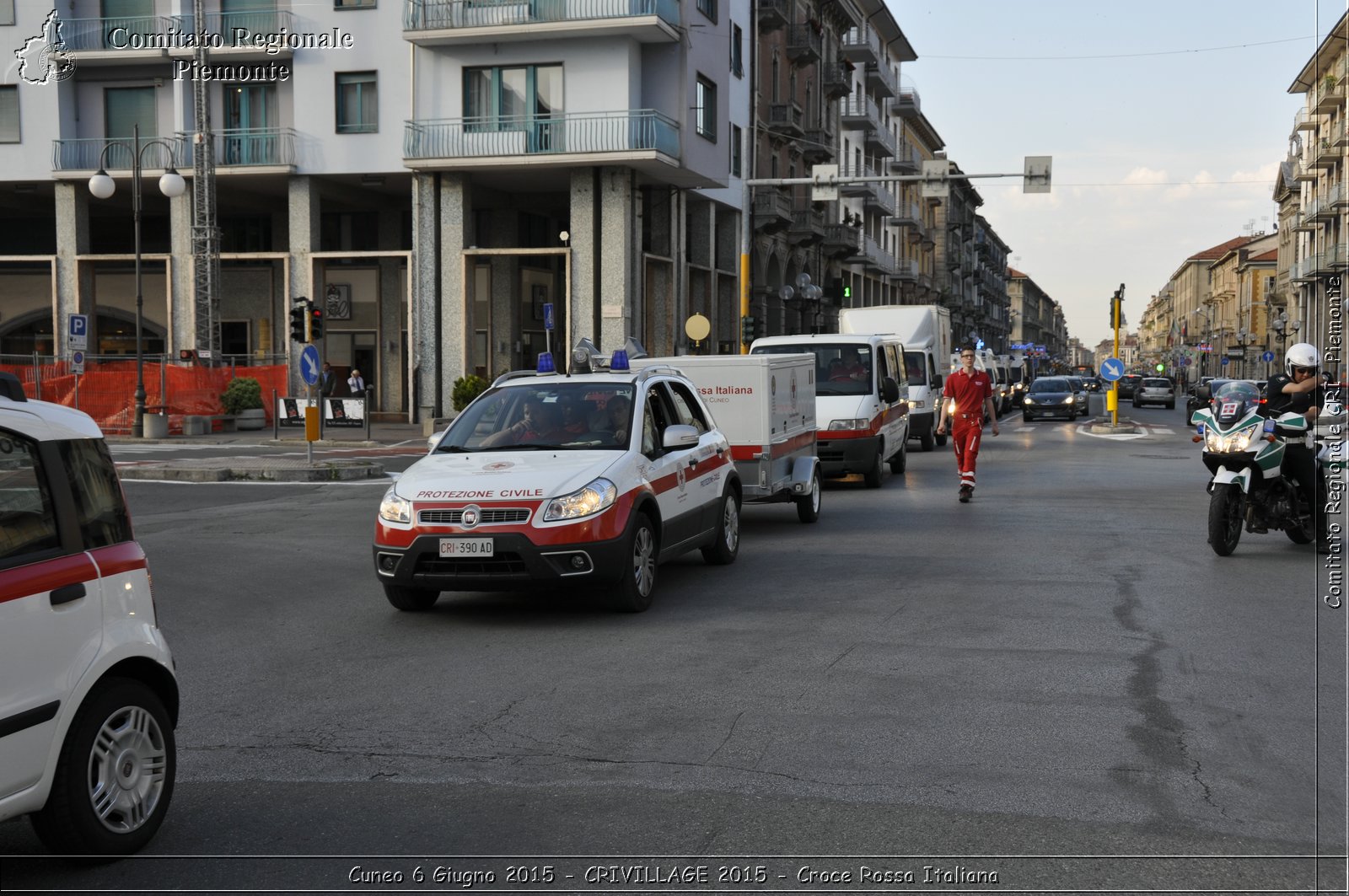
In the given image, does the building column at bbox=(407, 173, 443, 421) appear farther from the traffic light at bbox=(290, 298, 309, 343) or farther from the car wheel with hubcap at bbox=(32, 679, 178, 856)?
the car wheel with hubcap at bbox=(32, 679, 178, 856)

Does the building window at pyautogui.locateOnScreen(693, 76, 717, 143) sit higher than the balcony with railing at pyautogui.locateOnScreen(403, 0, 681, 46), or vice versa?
the balcony with railing at pyautogui.locateOnScreen(403, 0, 681, 46)

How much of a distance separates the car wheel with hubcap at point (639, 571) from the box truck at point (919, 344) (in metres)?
18.8

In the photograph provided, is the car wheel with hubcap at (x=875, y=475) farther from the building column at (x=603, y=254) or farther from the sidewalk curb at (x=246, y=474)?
the building column at (x=603, y=254)

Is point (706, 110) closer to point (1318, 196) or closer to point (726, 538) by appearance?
point (726, 538)

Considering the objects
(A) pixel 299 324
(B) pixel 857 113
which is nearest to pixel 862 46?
(B) pixel 857 113

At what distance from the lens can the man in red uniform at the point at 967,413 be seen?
17.2 meters

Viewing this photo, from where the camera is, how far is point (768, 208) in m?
47.0

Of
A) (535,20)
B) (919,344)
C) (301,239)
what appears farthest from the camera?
(301,239)

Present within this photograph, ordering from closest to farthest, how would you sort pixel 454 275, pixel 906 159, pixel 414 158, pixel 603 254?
1. pixel 603 254
2. pixel 414 158
3. pixel 454 275
4. pixel 906 159

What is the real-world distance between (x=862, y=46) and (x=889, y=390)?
50.0 m

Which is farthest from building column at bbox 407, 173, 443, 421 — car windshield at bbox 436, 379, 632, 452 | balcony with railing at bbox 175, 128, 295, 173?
car windshield at bbox 436, 379, 632, 452

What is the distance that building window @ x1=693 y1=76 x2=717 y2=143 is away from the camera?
124 ft

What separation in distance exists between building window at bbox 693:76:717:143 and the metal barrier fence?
1459cm

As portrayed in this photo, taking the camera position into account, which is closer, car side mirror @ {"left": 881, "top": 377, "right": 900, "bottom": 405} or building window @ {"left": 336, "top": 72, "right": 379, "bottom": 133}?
→ car side mirror @ {"left": 881, "top": 377, "right": 900, "bottom": 405}
